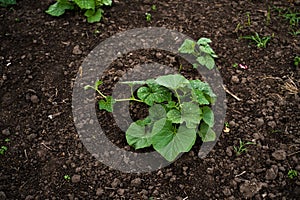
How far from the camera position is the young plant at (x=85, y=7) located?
309 centimetres

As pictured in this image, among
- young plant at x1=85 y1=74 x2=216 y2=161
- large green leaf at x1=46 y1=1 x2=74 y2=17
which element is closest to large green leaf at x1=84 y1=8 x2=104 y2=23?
large green leaf at x1=46 y1=1 x2=74 y2=17

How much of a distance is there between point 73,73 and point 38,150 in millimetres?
651

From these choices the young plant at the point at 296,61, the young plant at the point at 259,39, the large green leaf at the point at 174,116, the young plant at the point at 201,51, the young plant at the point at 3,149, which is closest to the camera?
the large green leaf at the point at 174,116

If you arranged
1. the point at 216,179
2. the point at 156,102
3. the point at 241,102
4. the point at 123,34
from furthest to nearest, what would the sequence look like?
the point at 123,34
the point at 241,102
the point at 156,102
the point at 216,179

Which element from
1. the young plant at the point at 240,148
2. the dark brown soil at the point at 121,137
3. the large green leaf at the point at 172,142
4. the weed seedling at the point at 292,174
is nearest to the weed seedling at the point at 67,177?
the dark brown soil at the point at 121,137

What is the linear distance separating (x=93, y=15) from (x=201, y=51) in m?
0.94

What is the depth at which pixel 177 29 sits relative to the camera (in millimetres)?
3160

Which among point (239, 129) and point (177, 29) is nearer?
point (239, 129)

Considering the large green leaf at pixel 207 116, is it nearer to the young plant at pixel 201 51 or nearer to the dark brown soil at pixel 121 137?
the dark brown soil at pixel 121 137

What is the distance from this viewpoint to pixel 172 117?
2297mm

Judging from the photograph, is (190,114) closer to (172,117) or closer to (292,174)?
(172,117)

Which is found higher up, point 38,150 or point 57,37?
point 57,37

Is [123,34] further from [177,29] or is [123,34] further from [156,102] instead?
[156,102]

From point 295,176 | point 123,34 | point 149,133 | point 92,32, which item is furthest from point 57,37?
point 295,176
